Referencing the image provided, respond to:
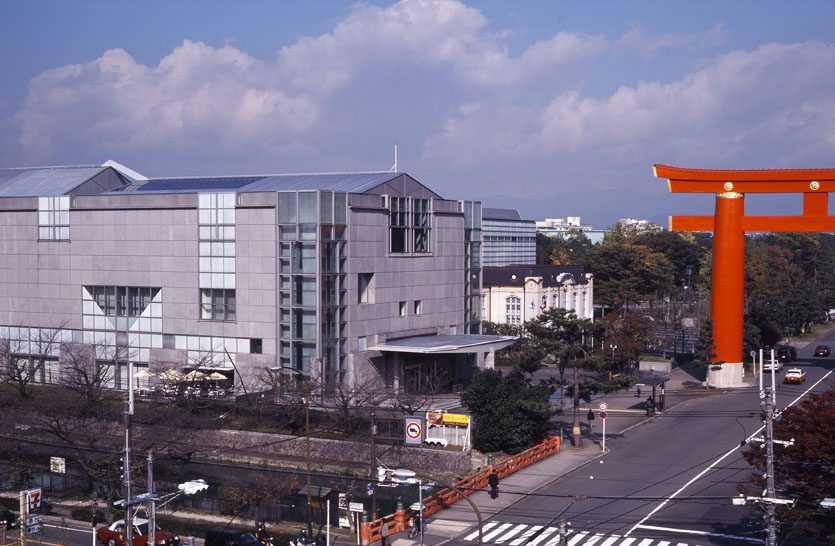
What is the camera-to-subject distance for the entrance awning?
49.5 metres

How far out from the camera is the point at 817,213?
52.2 metres

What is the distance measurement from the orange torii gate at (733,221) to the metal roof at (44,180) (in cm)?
3400

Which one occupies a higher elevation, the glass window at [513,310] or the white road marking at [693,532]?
the glass window at [513,310]

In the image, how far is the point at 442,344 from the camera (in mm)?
50750

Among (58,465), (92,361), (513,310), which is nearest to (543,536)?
(58,465)

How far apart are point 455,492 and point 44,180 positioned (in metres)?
37.7

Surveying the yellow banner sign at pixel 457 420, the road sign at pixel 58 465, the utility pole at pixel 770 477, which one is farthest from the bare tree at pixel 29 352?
the utility pole at pixel 770 477

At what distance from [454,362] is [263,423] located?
48.7ft

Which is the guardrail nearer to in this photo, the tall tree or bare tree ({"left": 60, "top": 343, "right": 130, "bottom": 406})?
the tall tree

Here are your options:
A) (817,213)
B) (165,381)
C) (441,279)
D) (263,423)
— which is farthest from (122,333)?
(817,213)

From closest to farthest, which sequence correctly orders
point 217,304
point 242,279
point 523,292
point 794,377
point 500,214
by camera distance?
point 242,279 < point 217,304 < point 794,377 < point 523,292 < point 500,214

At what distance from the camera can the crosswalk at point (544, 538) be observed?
28.0m

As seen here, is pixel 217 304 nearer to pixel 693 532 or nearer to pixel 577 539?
pixel 577 539

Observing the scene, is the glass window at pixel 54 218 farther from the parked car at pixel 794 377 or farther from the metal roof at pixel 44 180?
the parked car at pixel 794 377
